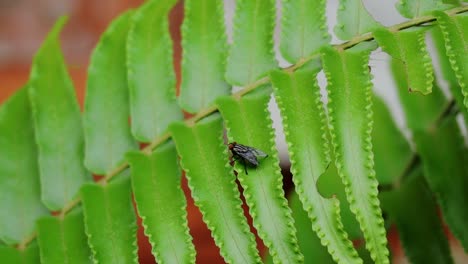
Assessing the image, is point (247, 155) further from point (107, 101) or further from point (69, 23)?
point (69, 23)

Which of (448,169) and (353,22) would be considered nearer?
(353,22)

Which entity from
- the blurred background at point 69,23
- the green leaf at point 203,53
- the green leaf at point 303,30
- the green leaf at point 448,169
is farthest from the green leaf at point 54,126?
the blurred background at point 69,23

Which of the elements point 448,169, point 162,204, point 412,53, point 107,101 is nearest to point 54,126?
point 107,101

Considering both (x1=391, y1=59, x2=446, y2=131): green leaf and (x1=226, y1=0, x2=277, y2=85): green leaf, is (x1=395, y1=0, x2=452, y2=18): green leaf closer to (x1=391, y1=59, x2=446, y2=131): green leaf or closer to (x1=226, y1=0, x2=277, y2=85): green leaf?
(x1=226, y1=0, x2=277, y2=85): green leaf

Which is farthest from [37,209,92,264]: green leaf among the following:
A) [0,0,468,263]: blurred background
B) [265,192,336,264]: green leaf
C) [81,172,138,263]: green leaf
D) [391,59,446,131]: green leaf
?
[0,0,468,263]: blurred background

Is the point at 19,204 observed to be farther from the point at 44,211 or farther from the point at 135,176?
the point at 135,176

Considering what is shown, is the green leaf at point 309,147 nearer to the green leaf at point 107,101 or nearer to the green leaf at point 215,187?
the green leaf at point 215,187
